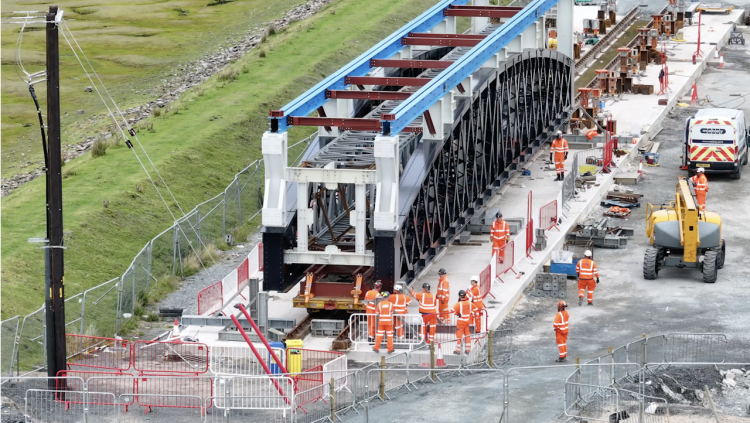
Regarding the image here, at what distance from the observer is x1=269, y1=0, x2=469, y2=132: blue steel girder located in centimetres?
3300

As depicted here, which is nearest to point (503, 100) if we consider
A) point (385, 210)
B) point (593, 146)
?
point (593, 146)

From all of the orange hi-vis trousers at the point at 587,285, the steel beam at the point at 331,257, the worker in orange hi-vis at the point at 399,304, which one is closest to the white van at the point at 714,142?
the orange hi-vis trousers at the point at 587,285

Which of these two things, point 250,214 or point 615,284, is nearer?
point 615,284

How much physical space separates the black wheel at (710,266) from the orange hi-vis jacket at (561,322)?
753 cm

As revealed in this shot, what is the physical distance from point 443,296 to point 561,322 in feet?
9.74

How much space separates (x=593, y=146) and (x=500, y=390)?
79.4 feet

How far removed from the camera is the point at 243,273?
34812mm

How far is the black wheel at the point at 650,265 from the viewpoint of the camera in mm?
36125

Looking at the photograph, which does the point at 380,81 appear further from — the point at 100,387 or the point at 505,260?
the point at 100,387

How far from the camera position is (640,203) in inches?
1754

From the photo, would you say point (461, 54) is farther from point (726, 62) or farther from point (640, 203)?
point (726, 62)

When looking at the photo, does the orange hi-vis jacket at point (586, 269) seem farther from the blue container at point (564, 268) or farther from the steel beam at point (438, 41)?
the steel beam at point (438, 41)

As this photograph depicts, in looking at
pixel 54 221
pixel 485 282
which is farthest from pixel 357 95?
pixel 54 221

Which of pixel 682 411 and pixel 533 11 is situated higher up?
pixel 533 11
